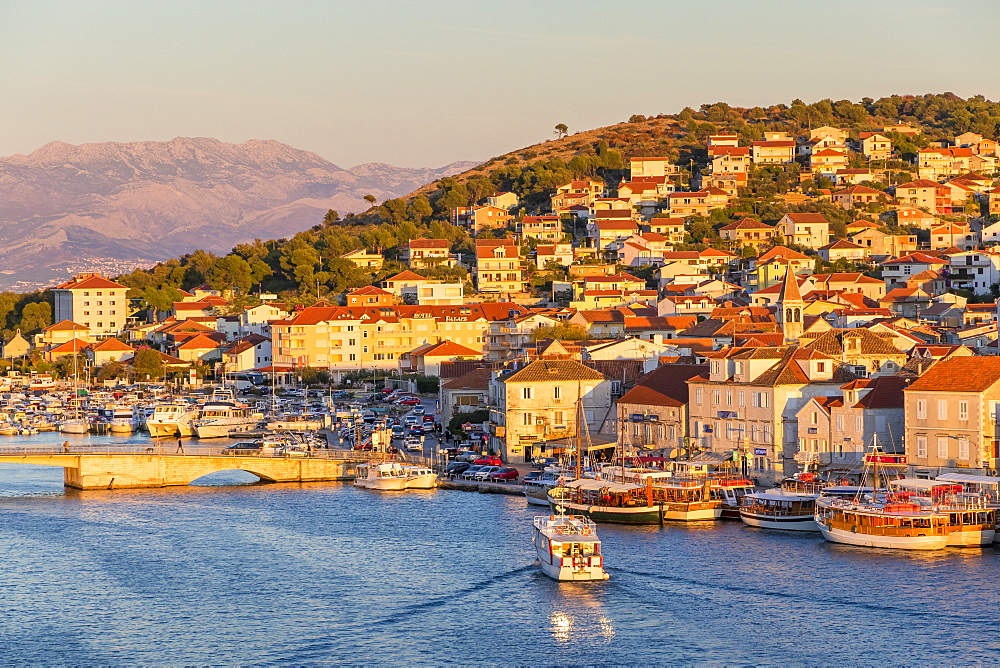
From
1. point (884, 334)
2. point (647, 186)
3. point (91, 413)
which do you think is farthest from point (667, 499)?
point (647, 186)

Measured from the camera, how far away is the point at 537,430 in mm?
49375

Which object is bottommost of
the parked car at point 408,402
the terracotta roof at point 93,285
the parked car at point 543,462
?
the parked car at point 543,462

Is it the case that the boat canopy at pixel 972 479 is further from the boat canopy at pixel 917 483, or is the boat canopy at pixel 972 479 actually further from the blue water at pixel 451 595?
the blue water at pixel 451 595

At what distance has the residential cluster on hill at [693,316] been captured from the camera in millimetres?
42500

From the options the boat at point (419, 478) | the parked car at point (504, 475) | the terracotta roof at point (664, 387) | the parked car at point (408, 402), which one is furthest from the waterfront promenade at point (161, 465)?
the parked car at point (408, 402)

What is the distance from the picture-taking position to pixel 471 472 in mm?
46594

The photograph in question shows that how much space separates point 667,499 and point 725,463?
4.39 m

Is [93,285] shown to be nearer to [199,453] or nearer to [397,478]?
[199,453]

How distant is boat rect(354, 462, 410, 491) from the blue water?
4.41 m

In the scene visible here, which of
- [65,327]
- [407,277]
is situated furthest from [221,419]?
[65,327]

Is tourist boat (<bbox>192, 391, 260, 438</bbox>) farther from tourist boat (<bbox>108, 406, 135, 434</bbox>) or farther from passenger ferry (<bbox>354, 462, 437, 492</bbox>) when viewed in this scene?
passenger ferry (<bbox>354, 462, 437, 492</bbox>)

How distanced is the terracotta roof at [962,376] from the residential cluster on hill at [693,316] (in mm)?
71

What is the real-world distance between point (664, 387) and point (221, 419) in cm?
2545

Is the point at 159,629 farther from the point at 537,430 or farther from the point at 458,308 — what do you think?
the point at 458,308
